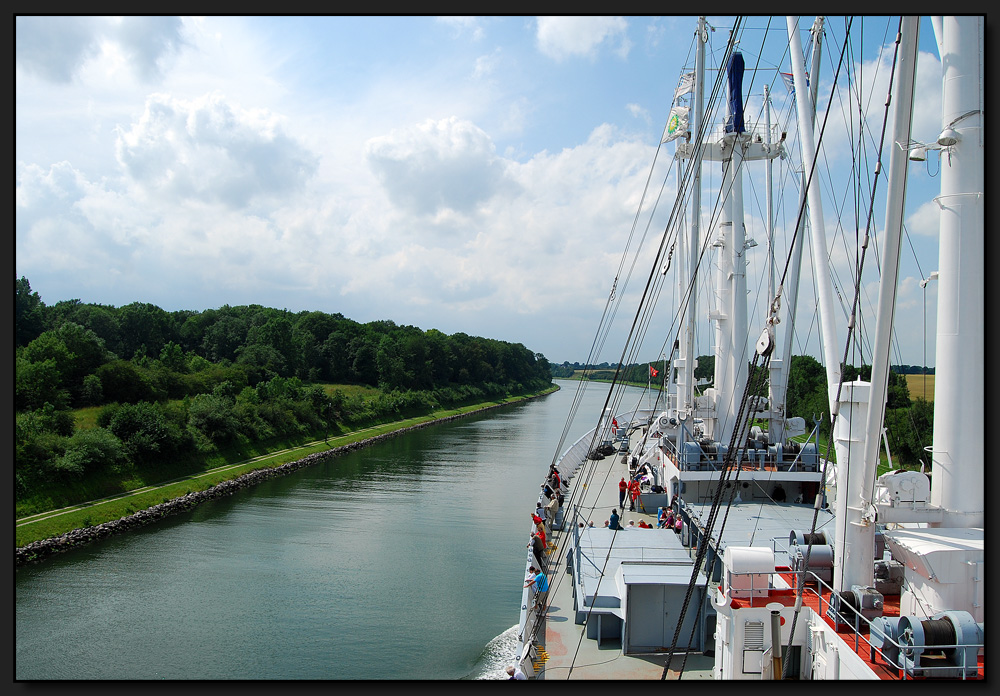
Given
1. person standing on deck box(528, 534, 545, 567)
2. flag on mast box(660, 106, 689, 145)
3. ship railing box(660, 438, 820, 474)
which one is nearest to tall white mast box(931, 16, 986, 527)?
person standing on deck box(528, 534, 545, 567)

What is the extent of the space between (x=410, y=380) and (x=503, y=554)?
2761 inches

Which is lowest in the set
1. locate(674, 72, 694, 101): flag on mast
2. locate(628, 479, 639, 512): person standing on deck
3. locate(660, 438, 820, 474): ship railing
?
locate(628, 479, 639, 512): person standing on deck

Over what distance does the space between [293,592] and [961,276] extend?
779 inches

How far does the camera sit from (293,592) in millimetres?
20531

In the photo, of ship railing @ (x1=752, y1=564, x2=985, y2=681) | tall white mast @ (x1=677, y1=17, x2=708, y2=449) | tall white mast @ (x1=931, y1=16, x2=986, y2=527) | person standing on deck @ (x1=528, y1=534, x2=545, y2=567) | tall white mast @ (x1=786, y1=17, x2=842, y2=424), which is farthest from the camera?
tall white mast @ (x1=677, y1=17, x2=708, y2=449)

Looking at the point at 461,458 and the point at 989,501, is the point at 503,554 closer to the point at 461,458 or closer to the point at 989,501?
the point at 989,501

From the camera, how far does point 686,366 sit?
82.8ft

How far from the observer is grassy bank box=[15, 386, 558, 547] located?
83.7 ft

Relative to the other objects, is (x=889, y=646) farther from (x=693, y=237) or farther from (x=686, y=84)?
(x=686, y=84)

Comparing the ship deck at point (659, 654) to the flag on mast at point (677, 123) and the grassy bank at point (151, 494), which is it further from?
the grassy bank at point (151, 494)

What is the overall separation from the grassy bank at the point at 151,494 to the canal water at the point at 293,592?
1.59 meters

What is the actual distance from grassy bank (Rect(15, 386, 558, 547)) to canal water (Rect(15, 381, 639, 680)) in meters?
1.59

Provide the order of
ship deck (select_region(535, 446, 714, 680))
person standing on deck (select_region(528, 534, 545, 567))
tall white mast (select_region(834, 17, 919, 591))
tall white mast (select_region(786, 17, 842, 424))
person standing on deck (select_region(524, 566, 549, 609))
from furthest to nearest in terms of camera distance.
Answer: person standing on deck (select_region(528, 534, 545, 567)) → person standing on deck (select_region(524, 566, 549, 609)) → ship deck (select_region(535, 446, 714, 680)) → tall white mast (select_region(786, 17, 842, 424)) → tall white mast (select_region(834, 17, 919, 591))

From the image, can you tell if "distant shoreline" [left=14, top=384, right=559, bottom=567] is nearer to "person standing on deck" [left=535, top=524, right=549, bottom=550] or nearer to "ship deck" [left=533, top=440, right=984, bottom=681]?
"person standing on deck" [left=535, top=524, right=549, bottom=550]
